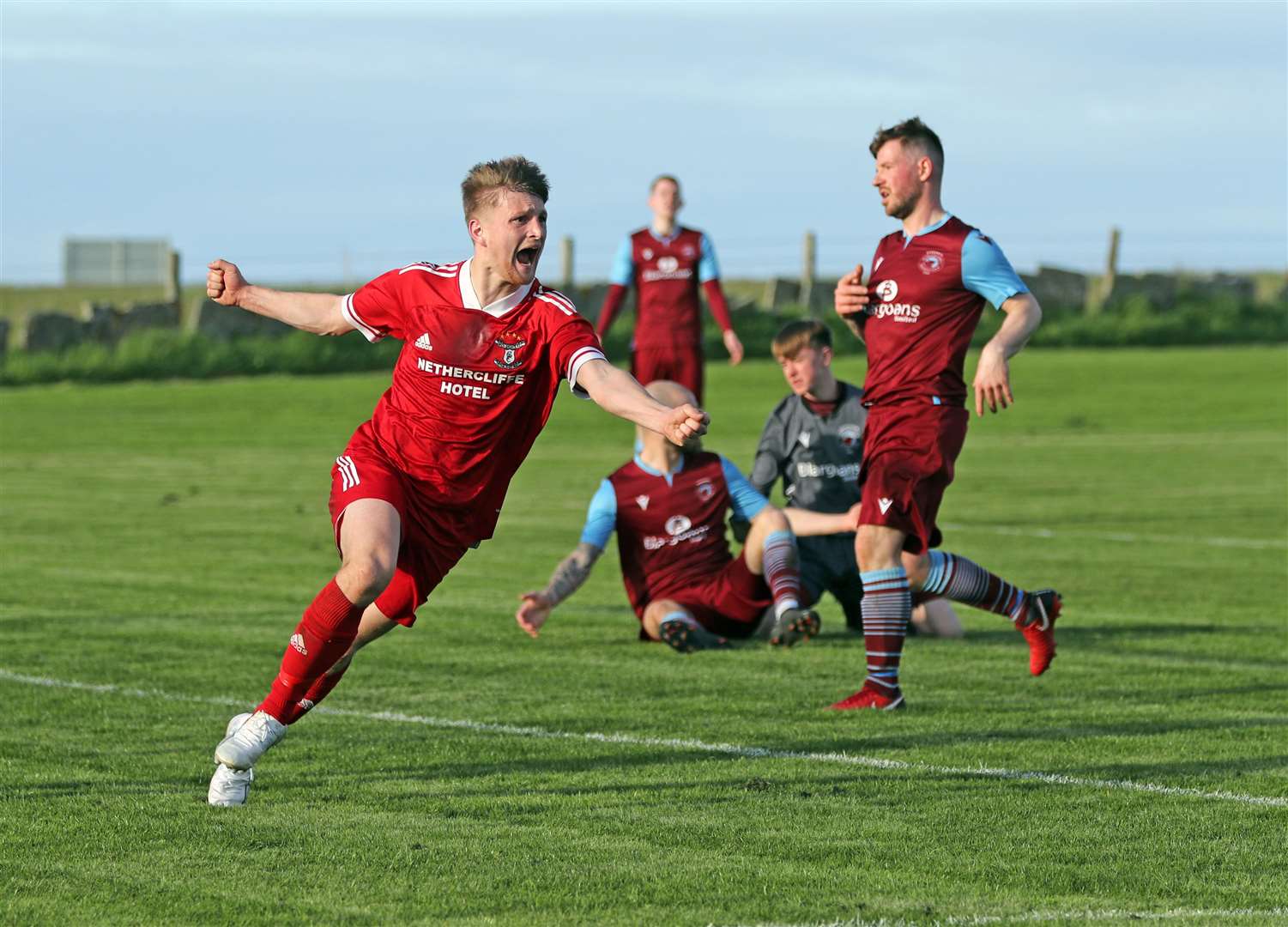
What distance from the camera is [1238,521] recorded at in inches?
698

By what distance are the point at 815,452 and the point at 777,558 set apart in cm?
105

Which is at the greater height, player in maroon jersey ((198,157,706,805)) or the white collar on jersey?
the white collar on jersey

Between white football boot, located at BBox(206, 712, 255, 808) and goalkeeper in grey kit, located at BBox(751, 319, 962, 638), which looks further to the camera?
goalkeeper in grey kit, located at BBox(751, 319, 962, 638)

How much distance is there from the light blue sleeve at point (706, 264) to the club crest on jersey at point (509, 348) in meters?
12.3

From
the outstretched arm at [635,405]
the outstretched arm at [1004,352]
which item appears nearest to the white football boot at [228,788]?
the outstretched arm at [635,405]

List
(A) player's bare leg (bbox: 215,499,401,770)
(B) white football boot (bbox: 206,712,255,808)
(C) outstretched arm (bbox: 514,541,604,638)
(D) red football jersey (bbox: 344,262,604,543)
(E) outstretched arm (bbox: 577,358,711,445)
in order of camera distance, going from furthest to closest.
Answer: (C) outstretched arm (bbox: 514,541,604,638), (D) red football jersey (bbox: 344,262,604,543), (A) player's bare leg (bbox: 215,499,401,770), (B) white football boot (bbox: 206,712,255,808), (E) outstretched arm (bbox: 577,358,711,445)

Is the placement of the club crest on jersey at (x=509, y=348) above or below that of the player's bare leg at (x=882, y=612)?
above

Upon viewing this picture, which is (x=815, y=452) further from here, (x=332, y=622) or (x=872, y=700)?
(x=332, y=622)

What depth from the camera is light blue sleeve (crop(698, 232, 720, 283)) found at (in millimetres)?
19188

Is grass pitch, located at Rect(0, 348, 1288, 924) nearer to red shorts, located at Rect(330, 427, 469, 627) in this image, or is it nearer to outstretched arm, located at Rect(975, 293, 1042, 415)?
red shorts, located at Rect(330, 427, 469, 627)

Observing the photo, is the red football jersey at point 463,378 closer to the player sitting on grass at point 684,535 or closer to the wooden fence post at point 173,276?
the player sitting on grass at point 684,535

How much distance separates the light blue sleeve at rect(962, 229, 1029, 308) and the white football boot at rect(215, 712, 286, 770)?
12.1 ft

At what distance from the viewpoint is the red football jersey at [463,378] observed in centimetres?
698

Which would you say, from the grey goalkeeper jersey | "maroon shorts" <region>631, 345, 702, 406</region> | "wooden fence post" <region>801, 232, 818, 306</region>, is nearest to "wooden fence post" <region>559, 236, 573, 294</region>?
"wooden fence post" <region>801, 232, 818, 306</region>
